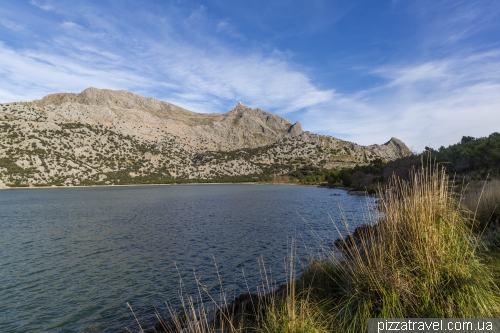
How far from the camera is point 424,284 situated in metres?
4.38

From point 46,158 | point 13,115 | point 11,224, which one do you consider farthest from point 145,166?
point 11,224

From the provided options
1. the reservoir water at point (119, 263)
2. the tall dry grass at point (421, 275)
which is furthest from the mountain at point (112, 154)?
the tall dry grass at point (421, 275)

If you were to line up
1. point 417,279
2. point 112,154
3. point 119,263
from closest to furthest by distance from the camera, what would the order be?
point 417,279, point 119,263, point 112,154

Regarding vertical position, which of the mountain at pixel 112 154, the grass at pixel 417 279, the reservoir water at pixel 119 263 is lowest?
the reservoir water at pixel 119 263

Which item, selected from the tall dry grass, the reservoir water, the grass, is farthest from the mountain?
the tall dry grass

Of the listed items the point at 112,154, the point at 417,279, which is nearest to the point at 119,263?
the point at 417,279

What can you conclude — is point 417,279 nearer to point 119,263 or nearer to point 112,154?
point 119,263

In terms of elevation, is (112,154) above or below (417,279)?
above

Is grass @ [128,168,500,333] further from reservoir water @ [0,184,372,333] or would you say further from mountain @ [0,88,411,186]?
mountain @ [0,88,411,186]

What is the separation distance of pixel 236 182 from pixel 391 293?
146 meters

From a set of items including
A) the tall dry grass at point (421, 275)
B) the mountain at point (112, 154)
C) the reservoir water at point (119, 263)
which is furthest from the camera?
the mountain at point (112, 154)

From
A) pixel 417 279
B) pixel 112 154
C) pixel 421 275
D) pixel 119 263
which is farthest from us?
pixel 112 154

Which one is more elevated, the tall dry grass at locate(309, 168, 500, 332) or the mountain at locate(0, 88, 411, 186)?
the mountain at locate(0, 88, 411, 186)

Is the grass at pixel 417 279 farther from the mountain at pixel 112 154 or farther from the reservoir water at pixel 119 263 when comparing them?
the mountain at pixel 112 154
